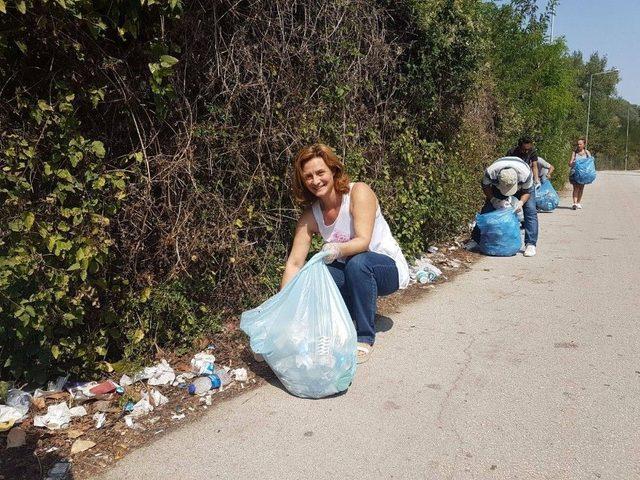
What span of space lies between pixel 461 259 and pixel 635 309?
7.35 ft

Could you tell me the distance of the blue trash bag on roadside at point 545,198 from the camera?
35.9 feet

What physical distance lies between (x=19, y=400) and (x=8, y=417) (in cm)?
11

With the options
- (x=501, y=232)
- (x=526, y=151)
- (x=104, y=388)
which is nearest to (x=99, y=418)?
(x=104, y=388)

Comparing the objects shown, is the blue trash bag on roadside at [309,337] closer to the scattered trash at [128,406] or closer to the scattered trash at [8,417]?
the scattered trash at [128,406]

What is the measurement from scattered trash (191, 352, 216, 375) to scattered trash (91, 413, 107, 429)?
0.61 m

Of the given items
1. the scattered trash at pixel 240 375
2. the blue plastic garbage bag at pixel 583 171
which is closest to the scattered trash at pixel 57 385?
the scattered trash at pixel 240 375

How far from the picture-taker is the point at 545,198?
36.2 feet

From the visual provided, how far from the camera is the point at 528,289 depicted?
5.08 metres

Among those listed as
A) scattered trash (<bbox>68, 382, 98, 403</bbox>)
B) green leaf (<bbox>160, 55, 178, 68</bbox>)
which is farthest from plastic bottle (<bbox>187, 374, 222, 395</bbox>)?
green leaf (<bbox>160, 55, 178, 68</bbox>)

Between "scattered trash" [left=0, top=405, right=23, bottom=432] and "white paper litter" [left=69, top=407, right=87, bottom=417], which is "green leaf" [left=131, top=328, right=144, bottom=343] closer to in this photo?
"white paper litter" [left=69, top=407, right=87, bottom=417]

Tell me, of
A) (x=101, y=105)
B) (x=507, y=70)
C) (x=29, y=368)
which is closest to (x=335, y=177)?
(x=101, y=105)

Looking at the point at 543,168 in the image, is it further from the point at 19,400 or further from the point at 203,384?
the point at 19,400

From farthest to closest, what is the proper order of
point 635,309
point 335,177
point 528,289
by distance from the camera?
point 528,289 < point 635,309 < point 335,177

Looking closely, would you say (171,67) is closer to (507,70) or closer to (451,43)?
(451,43)
